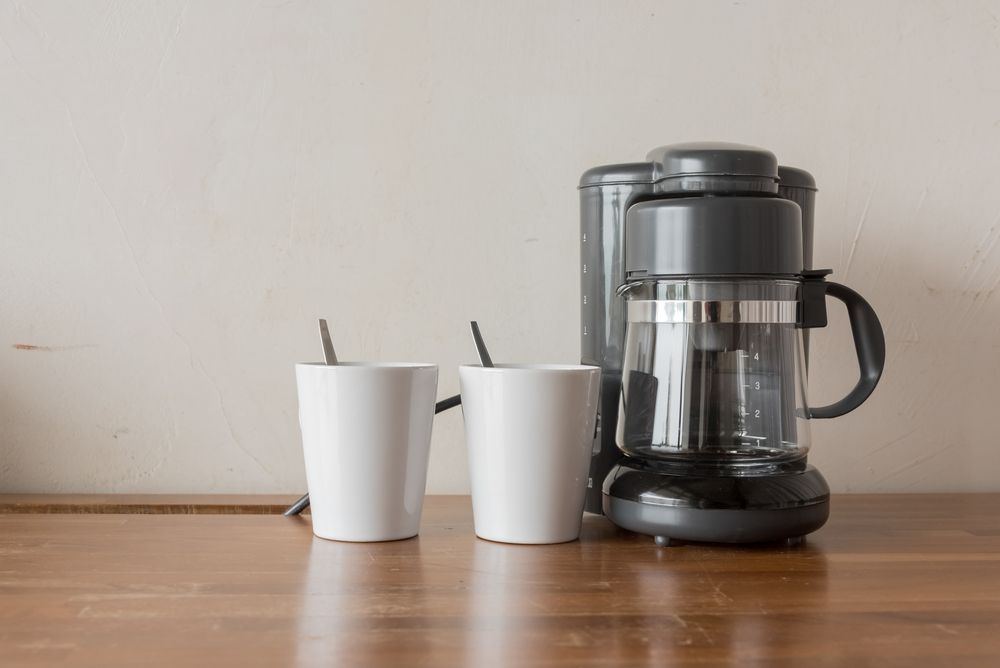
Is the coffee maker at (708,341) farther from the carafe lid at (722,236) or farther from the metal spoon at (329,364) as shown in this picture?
the metal spoon at (329,364)

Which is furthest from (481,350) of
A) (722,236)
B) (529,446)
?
(722,236)

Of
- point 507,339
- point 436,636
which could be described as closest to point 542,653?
point 436,636

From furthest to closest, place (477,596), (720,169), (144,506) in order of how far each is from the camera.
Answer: (144,506)
(720,169)
(477,596)

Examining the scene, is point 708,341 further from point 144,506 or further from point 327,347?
point 144,506

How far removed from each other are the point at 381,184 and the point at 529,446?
383 millimetres

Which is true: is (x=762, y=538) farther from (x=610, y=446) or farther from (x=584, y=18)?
(x=584, y=18)

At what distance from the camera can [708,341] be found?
0.82 meters

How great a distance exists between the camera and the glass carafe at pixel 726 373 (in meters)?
0.80

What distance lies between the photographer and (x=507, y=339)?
1.04 meters

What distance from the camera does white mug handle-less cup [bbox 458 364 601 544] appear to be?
790mm

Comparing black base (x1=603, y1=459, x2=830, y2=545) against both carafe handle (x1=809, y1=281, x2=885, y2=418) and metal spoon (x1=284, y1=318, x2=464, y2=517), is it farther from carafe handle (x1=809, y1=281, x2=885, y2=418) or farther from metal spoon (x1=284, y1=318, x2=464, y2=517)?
metal spoon (x1=284, y1=318, x2=464, y2=517)

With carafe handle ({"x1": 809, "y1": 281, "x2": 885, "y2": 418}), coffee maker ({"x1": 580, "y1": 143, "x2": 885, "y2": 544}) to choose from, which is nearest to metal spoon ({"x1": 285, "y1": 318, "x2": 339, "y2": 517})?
coffee maker ({"x1": 580, "y1": 143, "x2": 885, "y2": 544})

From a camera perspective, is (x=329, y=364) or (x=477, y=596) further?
(x=329, y=364)

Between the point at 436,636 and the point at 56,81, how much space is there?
765 millimetres
